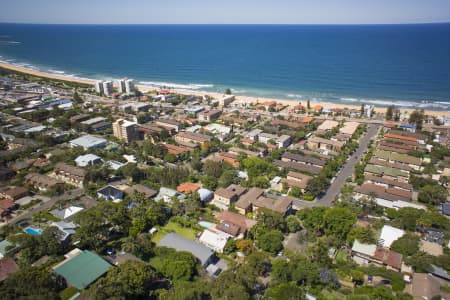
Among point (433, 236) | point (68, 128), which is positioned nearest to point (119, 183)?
point (68, 128)

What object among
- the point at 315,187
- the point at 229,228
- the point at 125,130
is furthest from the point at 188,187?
the point at 125,130

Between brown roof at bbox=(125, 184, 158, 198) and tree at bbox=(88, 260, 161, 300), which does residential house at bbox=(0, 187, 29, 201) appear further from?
tree at bbox=(88, 260, 161, 300)

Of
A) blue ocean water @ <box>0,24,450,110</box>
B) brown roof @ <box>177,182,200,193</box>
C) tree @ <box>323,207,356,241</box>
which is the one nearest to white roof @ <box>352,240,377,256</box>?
tree @ <box>323,207,356,241</box>

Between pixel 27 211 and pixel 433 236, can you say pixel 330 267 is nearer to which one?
pixel 433 236

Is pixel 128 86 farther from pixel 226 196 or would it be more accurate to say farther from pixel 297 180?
pixel 297 180

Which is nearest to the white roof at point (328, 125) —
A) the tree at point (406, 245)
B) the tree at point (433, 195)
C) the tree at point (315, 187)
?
the tree at point (315, 187)

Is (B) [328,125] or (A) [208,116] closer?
(B) [328,125]

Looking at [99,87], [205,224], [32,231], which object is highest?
[99,87]
